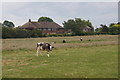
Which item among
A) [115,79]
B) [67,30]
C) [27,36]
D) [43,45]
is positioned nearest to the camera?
[115,79]

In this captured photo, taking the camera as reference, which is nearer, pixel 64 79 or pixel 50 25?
pixel 64 79

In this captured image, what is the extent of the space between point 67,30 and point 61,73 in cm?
7751

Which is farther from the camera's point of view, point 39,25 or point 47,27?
point 47,27

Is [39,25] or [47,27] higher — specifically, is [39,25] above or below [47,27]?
above

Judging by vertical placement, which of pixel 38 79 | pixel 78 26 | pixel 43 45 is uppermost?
pixel 78 26

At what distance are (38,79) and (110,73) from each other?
3.64 metres

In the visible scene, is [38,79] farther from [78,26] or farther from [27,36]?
[78,26]

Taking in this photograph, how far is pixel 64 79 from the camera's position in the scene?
31.0 ft

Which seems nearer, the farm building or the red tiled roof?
the red tiled roof

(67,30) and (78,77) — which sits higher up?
(67,30)

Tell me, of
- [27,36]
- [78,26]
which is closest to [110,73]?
[27,36]

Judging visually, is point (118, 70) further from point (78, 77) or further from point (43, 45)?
point (43, 45)

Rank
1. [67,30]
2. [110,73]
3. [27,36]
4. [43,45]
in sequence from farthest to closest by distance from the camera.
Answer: [67,30]
[27,36]
[43,45]
[110,73]

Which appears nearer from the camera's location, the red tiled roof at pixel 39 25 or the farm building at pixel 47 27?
the red tiled roof at pixel 39 25
